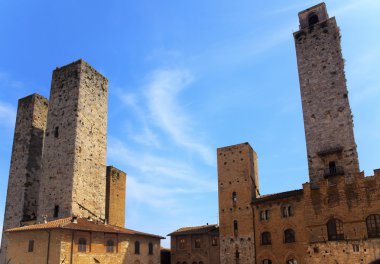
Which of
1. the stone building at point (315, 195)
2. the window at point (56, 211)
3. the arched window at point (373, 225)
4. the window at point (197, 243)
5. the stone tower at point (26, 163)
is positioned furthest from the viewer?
the window at point (197, 243)

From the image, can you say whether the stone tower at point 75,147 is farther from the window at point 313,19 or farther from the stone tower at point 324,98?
the window at point 313,19

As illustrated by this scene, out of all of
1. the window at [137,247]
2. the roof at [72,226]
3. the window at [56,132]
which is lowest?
the window at [137,247]

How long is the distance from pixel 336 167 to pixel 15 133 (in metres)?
36.3

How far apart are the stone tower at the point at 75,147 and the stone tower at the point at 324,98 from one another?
71.0ft

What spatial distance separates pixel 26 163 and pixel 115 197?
1079 cm

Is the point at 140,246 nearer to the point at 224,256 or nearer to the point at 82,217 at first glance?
the point at 82,217

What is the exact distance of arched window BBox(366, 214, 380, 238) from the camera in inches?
1176

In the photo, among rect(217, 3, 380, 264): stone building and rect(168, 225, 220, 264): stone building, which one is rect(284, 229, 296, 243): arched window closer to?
rect(217, 3, 380, 264): stone building

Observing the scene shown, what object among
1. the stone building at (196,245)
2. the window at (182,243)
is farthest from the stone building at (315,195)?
the window at (182,243)

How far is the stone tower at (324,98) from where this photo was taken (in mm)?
35906

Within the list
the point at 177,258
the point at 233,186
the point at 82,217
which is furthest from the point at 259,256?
the point at 82,217

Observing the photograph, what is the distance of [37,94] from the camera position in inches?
1874

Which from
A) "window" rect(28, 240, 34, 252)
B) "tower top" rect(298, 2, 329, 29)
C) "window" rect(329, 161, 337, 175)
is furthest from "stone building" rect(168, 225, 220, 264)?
"tower top" rect(298, 2, 329, 29)

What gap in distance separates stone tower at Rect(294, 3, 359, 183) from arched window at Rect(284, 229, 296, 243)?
5.09 metres
